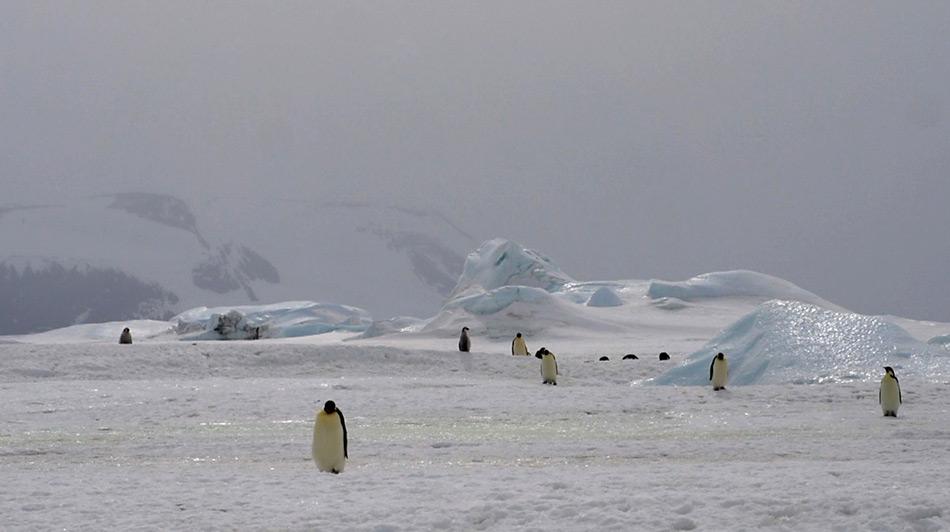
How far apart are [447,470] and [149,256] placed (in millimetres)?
131566

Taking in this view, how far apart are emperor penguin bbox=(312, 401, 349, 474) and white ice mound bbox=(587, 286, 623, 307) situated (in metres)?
42.6

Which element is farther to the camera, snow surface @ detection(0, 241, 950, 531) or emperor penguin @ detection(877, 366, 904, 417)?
emperor penguin @ detection(877, 366, 904, 417)

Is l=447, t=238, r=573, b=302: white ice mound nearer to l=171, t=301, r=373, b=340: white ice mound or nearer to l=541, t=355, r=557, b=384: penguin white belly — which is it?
l=171, t=301, r=373, b=340: white ice mound

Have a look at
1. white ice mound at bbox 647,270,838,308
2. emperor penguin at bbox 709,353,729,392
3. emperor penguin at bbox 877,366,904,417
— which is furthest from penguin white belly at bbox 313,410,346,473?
white ice mound at bbox 647,270,838,308

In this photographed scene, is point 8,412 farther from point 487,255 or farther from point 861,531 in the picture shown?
point 487,255

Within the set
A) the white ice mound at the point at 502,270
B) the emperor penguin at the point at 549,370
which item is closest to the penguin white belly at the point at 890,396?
the emperor penguin at the point at 549,370

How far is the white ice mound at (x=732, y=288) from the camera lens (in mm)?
55531

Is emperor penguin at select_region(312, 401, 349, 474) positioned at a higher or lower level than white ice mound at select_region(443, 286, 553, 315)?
lower

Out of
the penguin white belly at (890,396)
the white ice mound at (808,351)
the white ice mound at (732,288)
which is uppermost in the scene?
the white ice mound at (732,288)

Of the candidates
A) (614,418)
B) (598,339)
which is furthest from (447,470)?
(598,339)

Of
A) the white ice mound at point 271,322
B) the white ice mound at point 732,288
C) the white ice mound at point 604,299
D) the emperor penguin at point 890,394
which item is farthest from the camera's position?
the white ice mound at point 732,288

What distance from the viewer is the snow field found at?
891 cm

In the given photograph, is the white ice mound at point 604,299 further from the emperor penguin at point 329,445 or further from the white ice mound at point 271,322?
the emperor penguin at point 329,445

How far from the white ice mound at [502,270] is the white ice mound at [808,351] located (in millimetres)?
29112
